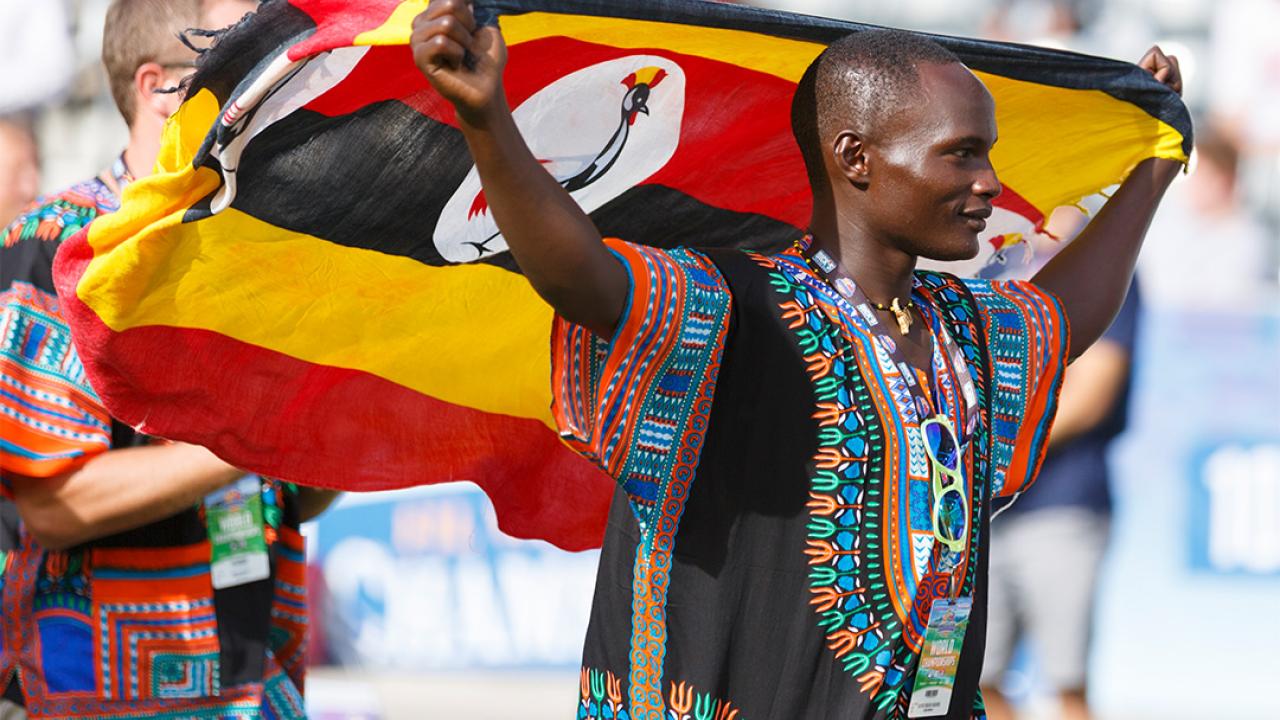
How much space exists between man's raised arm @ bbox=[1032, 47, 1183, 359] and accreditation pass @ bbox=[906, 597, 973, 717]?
0.70 m

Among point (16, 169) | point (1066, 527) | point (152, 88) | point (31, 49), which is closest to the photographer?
point (152, 88)

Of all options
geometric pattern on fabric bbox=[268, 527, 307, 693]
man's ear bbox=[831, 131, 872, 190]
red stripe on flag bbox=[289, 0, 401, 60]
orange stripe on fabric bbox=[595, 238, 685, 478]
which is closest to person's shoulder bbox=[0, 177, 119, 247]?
geometric pattern on fabric bbox=[268, 527, 307, 693]

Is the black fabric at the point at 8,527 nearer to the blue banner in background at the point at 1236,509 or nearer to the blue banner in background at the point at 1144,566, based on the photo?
the blue banner in background at the point at 1144,566

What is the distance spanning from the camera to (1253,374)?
25.0 feet

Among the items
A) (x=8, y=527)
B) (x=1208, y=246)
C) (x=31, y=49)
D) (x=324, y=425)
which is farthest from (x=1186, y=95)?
(x=8, y=527)

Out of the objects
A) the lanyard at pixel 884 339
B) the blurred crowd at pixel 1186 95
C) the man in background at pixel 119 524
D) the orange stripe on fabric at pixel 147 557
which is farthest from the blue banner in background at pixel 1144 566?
the lanyard at pixel 884 339

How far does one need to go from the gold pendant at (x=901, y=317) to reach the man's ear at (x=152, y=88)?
5.03 ft

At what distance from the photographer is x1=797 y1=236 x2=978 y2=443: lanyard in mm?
2697

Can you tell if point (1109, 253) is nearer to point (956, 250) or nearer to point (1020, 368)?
point (1020, 368)

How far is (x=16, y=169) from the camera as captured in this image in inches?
273

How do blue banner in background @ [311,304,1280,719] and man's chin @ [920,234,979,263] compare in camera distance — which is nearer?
man's chin @ [920,234,979,263]

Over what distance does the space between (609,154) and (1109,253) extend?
3.17ft

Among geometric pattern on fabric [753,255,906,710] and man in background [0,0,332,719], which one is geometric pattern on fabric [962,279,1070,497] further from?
man in background [0,0,332,719]

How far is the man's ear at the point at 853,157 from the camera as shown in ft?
8.93
